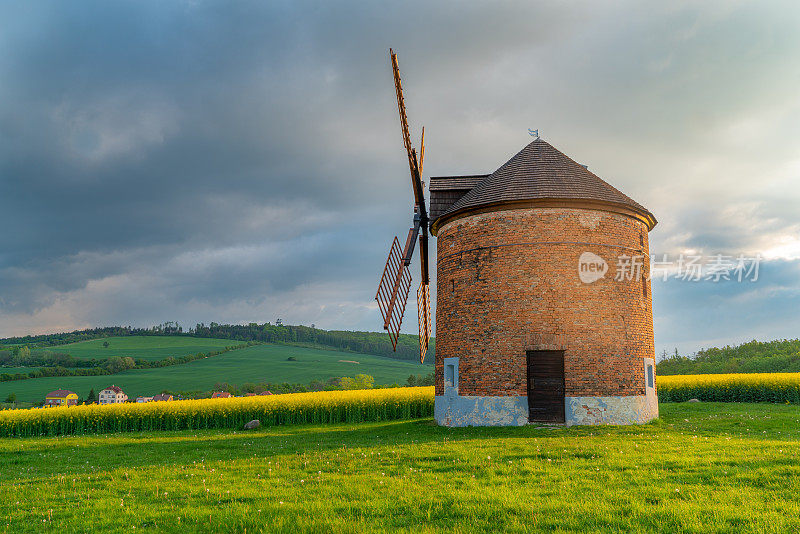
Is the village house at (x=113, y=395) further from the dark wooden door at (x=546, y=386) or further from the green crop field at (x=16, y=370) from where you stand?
the dark wooden door at (x=546, y=386)

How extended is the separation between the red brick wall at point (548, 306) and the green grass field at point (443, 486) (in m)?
2.37

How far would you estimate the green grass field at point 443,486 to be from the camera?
23.1 ft

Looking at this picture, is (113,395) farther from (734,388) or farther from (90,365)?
(734,388)

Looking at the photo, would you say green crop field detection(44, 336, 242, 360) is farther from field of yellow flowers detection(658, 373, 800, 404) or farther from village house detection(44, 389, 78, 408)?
field of yellow flowers detection(658, 373, 800, 404)

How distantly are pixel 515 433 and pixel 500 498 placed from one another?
26.9 feet

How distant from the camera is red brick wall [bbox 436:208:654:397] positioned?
17266 mm

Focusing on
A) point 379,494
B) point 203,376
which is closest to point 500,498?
point 379,494

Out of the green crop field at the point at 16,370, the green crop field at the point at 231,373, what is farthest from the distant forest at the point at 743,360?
the green crop field at the point at 16,370

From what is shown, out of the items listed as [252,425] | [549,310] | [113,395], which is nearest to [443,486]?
[549,310]

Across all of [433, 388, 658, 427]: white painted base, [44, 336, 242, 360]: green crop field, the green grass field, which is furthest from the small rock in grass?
[44, 336, 242, 360]: green crop field

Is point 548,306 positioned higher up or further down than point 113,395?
higher up

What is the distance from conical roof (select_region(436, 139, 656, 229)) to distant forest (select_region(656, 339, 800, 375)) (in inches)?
1543

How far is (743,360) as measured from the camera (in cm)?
5603

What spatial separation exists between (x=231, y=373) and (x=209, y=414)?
57589 mm
